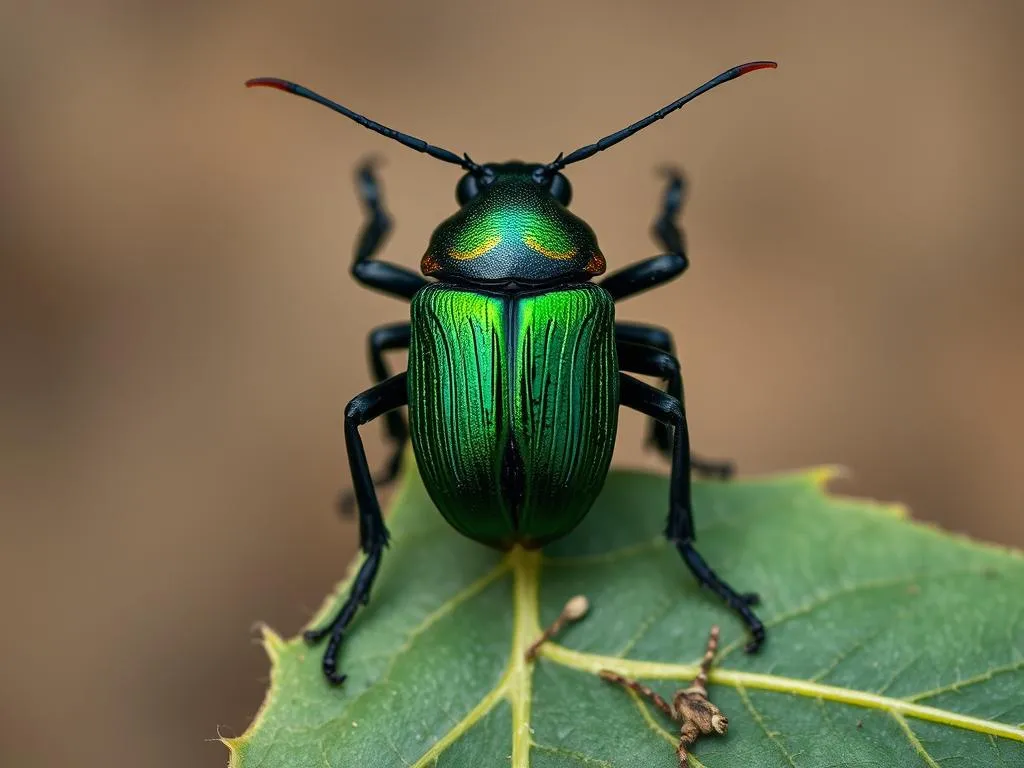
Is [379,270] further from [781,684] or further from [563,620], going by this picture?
[781,684]

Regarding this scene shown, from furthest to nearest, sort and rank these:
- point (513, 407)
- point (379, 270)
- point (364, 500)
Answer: point (379, 270) < point (364, 500) < point (513, 407)

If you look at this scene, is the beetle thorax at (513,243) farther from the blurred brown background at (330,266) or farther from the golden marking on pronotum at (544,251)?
the blurred brown background at (330,266)

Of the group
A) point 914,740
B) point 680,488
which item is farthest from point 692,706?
point 680,488

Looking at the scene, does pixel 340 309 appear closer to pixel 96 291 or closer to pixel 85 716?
pixel 96 291

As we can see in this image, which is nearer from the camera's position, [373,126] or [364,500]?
[364,500]

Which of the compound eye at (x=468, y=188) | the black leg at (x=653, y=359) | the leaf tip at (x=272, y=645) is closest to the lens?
the leaf tip at (x=272, y=645)

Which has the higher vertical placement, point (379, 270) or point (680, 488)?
point (379, 270)

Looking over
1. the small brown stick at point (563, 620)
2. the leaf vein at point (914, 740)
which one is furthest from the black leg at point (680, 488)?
the leaf vein at point (914, 740)
